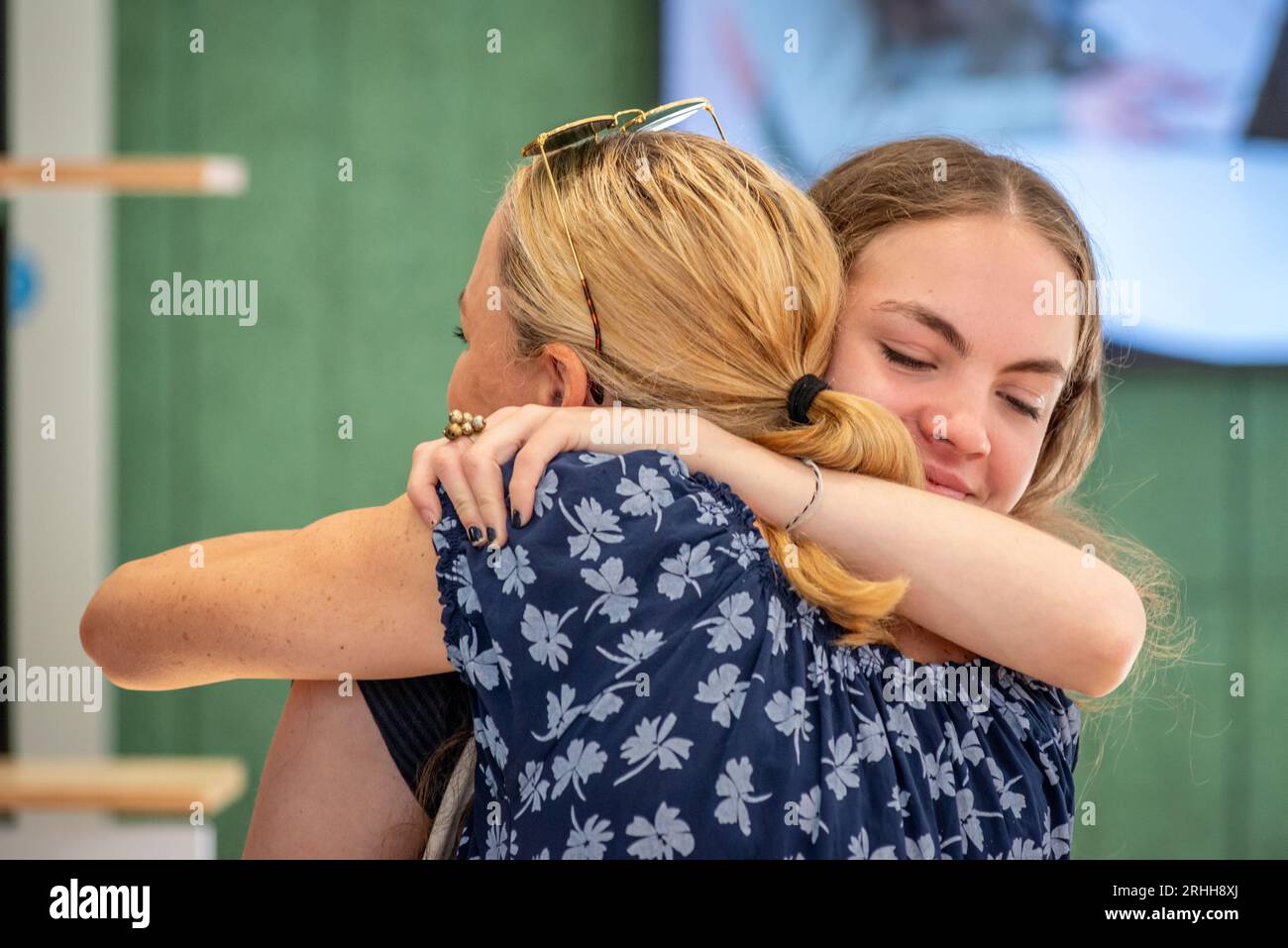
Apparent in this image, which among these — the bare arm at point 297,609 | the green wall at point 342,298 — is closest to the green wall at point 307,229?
the green wall at point 342,298

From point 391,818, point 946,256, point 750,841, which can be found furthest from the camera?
point 946,256

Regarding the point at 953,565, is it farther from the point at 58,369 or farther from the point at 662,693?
the point at 58,369

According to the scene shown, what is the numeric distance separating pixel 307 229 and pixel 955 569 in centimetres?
226

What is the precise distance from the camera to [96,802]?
2643mm

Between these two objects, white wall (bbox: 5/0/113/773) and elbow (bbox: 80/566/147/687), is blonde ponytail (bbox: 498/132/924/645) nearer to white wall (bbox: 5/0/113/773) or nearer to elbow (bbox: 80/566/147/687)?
elbow (bbox: 80/566/147/687)

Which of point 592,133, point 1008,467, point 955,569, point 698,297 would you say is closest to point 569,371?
point 698,297

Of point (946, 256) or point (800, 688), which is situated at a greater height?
point (946, 256)

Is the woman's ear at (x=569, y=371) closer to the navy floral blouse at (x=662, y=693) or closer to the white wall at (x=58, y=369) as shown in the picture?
the navy floral blouse at (x=662, y=693)

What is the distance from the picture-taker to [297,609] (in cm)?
86

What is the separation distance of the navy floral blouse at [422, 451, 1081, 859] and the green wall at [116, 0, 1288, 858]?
2080 mm

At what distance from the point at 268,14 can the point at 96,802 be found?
1792 mm

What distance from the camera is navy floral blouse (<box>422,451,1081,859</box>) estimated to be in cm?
76

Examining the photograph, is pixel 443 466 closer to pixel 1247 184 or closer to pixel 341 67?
pixel 341 67

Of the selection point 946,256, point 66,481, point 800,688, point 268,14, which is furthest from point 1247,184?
point 66,481
